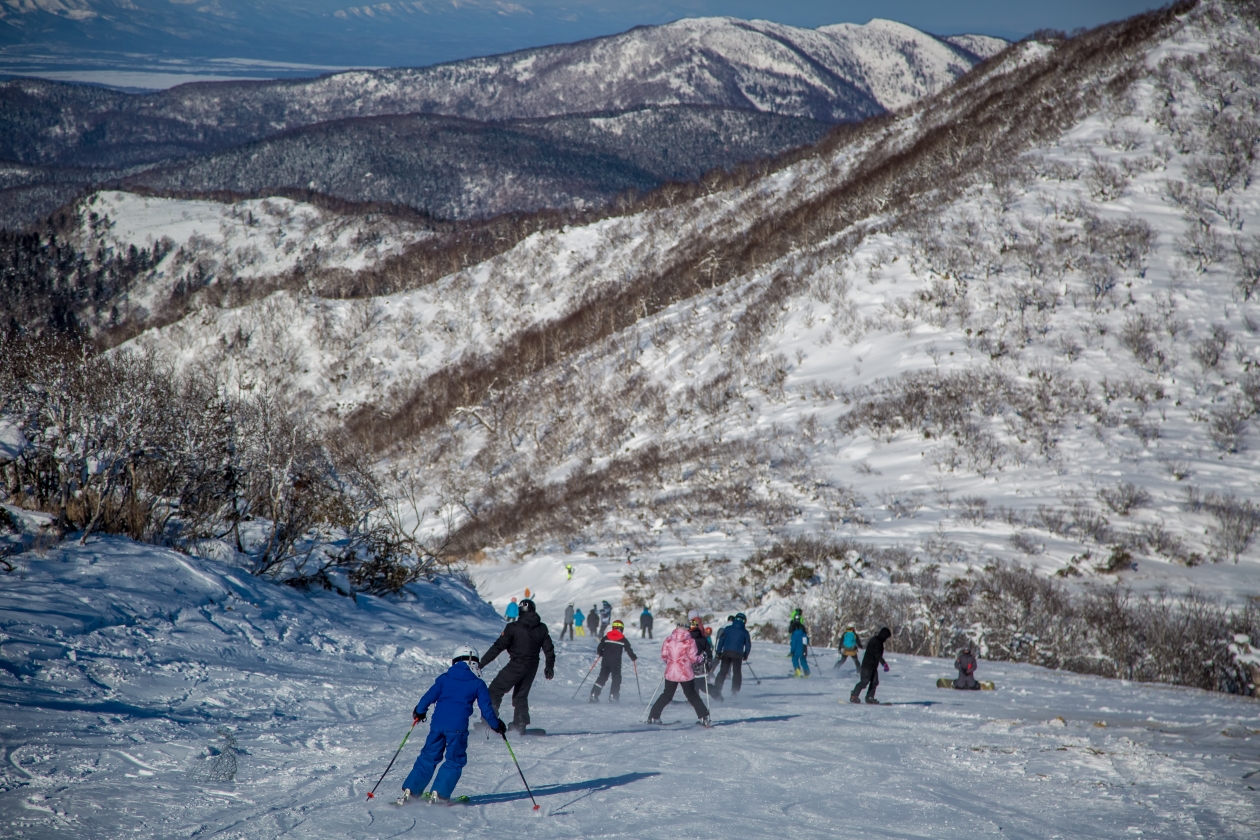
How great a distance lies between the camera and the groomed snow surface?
730 cm

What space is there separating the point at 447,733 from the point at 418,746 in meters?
2.27

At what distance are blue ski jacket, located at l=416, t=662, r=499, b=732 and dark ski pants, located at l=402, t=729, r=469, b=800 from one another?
0.10m

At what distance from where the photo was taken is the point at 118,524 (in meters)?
14.5

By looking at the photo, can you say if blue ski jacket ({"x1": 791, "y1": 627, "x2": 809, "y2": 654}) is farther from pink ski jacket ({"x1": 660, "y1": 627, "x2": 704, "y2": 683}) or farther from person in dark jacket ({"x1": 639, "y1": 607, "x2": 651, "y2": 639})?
pink ski jacket ({"x1": 660, "y1": 627, "x2": 704, "y2": 683})

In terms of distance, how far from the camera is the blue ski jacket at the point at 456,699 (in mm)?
7535

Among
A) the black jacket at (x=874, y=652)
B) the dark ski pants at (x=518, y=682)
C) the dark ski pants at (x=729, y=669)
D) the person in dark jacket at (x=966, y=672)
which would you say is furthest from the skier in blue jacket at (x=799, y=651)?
the dark ski pants at (x=518, y=682)

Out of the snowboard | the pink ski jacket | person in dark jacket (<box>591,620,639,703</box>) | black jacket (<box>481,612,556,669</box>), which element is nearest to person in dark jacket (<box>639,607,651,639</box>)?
the snowboard

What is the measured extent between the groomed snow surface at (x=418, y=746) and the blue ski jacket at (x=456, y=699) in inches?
32.1

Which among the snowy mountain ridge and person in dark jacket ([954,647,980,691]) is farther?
the snowy mountain ridge

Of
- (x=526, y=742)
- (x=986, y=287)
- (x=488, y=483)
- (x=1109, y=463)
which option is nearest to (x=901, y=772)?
(x=526, y=742)

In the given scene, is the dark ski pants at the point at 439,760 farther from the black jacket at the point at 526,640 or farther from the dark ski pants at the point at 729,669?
the dark ski pants at the point at 729,669

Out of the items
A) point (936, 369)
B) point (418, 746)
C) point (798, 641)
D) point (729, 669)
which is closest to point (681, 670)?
point (418, 746)

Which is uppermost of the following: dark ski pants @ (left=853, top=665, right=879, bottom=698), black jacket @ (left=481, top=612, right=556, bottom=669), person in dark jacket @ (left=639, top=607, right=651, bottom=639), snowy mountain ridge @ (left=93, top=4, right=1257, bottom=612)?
snowy mountain ridge @ (left=93, top=4, right=1257, bottom=612)

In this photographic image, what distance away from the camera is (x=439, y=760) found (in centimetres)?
766
